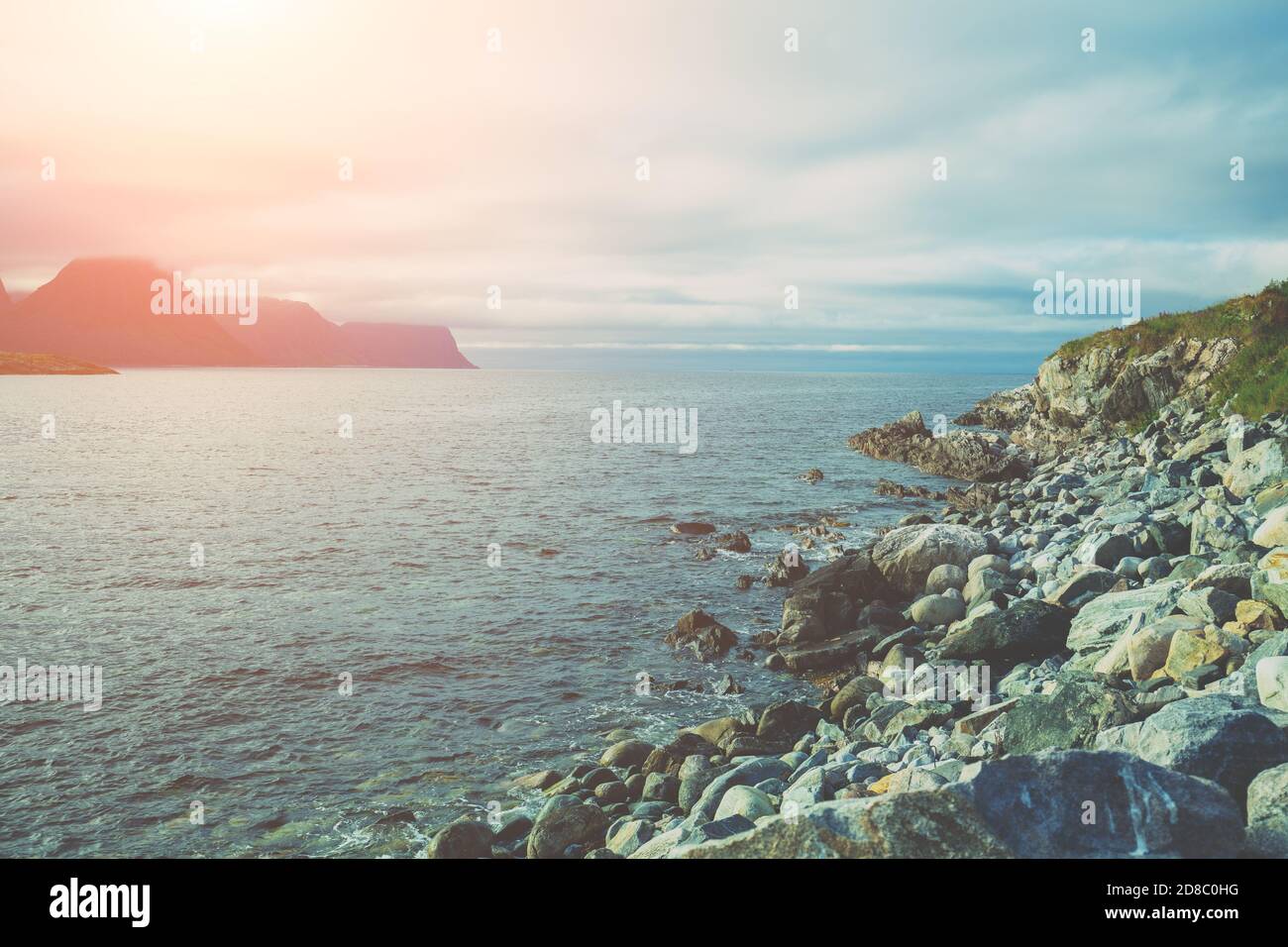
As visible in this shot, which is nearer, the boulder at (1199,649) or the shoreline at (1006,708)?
the shoreline at (1006,708)

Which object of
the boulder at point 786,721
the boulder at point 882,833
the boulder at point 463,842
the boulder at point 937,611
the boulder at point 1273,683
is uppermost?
the boulder at point 1273,683

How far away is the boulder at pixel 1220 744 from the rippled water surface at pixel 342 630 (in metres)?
11.1

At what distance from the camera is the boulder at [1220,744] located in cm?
782

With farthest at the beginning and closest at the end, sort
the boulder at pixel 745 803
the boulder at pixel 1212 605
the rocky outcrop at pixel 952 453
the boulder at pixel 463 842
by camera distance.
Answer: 1. the rocky outcrop at pixel 952 453
2. the boulder at pixel 463 842
3. the boulder at pixel 1212 605
4. the boulder at pixel 745 803

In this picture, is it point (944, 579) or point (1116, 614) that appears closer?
point (1116, 614)

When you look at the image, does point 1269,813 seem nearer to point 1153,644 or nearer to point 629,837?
point 1153,644

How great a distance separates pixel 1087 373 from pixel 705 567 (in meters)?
34.7

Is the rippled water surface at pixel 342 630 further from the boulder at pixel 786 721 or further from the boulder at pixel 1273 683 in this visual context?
the boulder at pixel 1273 683

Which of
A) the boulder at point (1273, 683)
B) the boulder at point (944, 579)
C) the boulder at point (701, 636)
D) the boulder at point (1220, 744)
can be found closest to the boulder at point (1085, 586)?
the boulder at point (944, 579)

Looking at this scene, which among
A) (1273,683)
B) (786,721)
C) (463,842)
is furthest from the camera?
(786,721)

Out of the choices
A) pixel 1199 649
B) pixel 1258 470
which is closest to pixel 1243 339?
pixel 1258 470

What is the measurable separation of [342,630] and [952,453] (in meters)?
44.9

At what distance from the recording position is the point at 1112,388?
4859 centimetres

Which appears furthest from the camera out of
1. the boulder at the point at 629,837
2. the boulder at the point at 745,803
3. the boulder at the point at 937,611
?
the boulder at the point at 937,611
